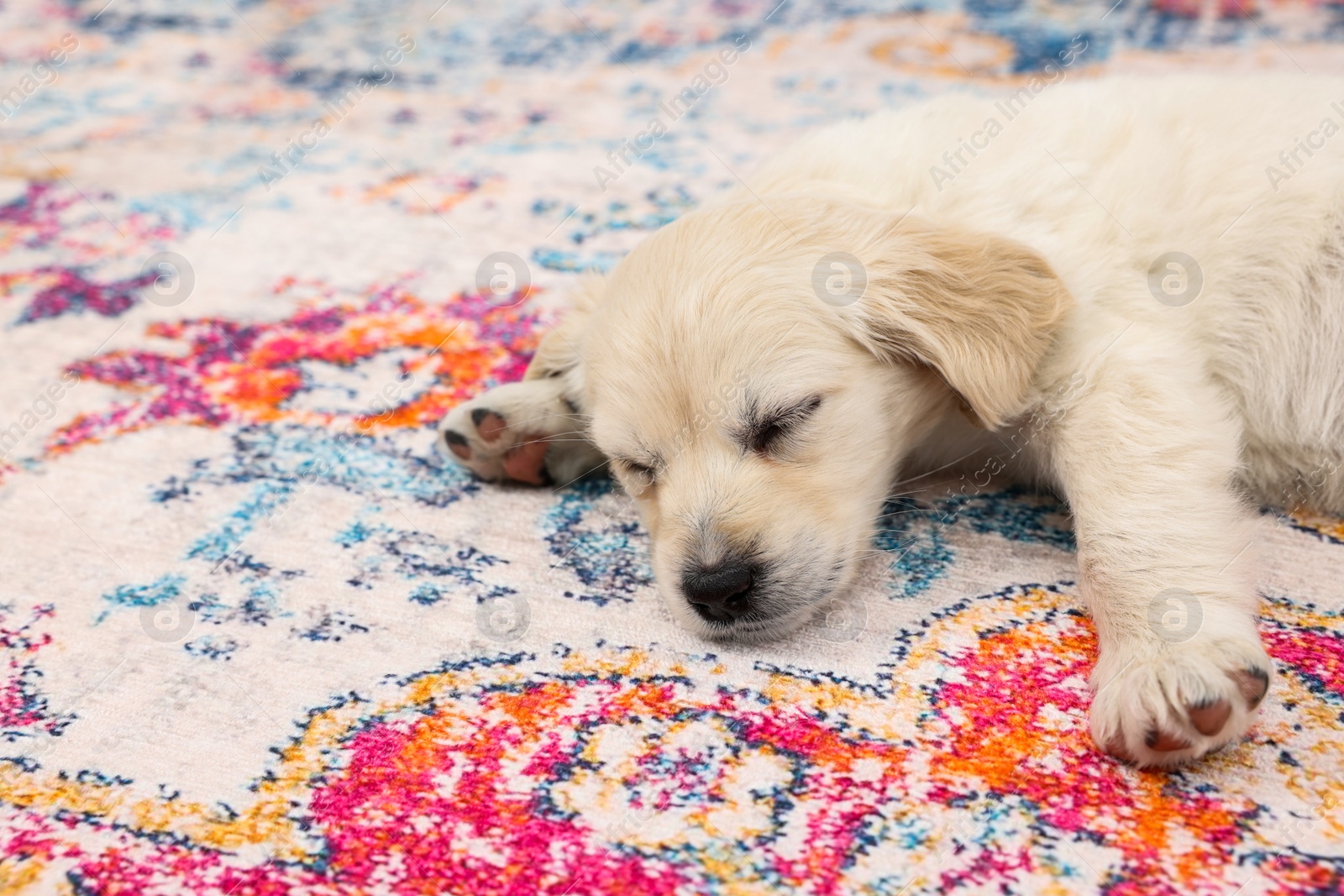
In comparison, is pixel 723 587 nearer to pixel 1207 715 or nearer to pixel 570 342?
pixel 1207 715

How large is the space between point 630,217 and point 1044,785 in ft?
7.39

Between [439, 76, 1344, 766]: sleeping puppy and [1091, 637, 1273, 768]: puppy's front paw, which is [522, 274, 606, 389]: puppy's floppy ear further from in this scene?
[1091, 637, 1273, 768]: puppy's front paw

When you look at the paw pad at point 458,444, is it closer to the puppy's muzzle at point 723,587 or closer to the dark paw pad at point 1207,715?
the puppy's muzzle at point 723,587

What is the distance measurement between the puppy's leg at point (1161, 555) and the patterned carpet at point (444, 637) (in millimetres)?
65

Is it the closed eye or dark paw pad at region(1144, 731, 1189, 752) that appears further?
the closed eye

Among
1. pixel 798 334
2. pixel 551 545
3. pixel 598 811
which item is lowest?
pixel 551 545

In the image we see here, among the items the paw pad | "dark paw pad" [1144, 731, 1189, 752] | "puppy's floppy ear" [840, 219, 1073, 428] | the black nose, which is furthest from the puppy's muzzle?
the paw pad

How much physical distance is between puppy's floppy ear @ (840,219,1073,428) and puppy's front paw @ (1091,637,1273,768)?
1.61 ft

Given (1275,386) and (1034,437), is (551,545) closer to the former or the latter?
(1034,437)

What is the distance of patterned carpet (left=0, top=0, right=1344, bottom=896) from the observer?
129 cm

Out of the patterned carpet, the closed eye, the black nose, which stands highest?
the closed eye

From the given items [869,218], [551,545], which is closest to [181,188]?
[551,545]

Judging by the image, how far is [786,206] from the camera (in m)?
1.92

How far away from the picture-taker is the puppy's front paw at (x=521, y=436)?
7.09ft
